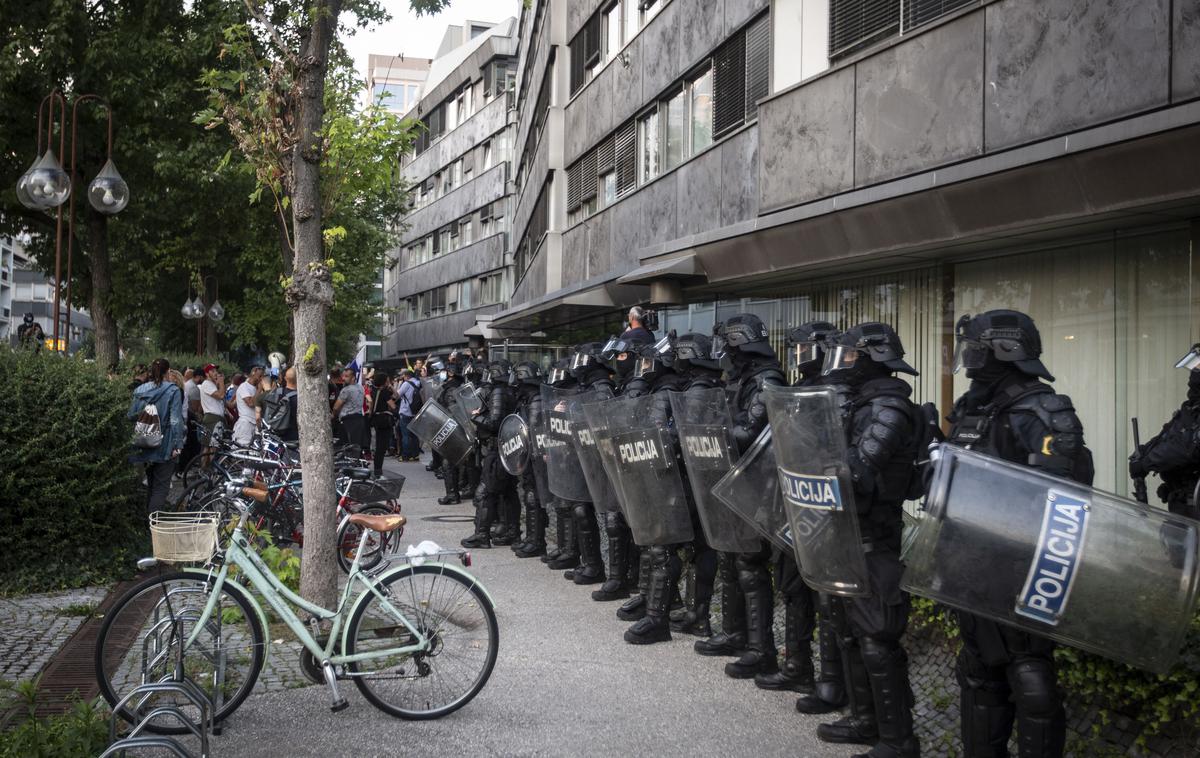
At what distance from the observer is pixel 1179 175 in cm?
671

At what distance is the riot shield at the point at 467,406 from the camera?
11883 mm

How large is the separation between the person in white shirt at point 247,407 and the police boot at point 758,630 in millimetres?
8490

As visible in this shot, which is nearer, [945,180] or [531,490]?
[945,180]

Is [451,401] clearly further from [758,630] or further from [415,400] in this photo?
[415,400]

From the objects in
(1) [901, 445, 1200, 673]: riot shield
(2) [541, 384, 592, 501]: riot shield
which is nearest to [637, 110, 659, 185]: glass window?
(2) [541, 384, 592, 501]: riot shield

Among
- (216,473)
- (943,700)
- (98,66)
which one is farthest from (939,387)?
(98,66)

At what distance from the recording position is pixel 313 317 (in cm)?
725

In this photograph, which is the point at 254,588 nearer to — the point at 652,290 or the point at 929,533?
the point at 929,533

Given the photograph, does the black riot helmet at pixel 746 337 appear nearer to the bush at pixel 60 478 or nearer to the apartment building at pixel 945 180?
the apartment building at pixel 945 180

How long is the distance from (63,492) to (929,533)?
23.0 feet

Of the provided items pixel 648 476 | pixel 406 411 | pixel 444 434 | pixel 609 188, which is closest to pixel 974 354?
pixel 648 476

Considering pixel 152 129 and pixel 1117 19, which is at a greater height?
pixel 152 129

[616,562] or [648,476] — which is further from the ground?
[648,476]

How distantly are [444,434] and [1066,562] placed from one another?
890cm
